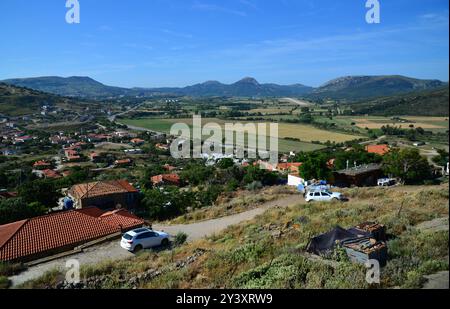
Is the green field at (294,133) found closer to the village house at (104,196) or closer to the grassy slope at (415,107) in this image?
the grassy slope at (415,107)

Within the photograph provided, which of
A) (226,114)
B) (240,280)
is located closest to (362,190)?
(240,280)

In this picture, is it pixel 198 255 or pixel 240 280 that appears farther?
pixel 198 255

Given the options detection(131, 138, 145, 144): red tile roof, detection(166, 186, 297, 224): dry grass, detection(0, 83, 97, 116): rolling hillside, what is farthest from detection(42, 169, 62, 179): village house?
detection(0, 83, 97, 116): rolling hillside

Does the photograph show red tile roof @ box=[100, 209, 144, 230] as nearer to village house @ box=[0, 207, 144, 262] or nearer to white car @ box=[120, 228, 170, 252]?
village house @ box=[0, 207, 144, 262]

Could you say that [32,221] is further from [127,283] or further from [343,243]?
[343,243]

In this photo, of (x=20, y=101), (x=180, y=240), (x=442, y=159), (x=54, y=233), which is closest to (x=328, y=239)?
(x=180, y=240)

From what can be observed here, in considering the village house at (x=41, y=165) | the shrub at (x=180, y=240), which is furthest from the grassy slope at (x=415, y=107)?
the shrub at (x=180, y=240)
